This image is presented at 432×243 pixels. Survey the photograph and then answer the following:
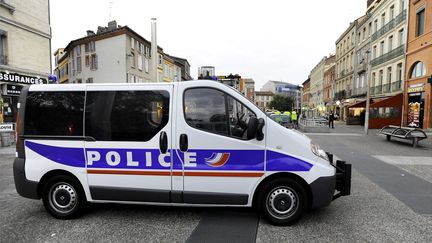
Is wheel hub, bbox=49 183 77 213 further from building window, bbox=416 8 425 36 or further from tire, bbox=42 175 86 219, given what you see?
building window, bbox=416 8 425 36

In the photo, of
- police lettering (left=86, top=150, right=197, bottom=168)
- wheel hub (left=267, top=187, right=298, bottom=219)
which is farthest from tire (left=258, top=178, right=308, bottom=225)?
police lettering (left=86, top=150, right=197, bottom=168)

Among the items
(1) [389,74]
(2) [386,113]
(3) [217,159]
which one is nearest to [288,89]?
(1) [389,74]

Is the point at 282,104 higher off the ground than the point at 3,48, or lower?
lower

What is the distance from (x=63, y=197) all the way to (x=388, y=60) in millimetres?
30510

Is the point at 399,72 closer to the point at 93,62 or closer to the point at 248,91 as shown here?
the point at 248,91

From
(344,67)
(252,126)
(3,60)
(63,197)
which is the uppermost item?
(344,67)

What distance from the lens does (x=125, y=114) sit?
3.88 meters

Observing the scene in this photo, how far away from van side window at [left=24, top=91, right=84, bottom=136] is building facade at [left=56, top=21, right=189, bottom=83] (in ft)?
72.0

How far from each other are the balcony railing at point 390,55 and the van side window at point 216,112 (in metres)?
25.8

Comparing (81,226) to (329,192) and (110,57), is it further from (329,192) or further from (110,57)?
(110,57)

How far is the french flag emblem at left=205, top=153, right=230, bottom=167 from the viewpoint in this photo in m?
3.69

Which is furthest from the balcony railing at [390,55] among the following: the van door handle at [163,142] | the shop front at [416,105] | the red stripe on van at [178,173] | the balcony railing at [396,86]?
the van door handle at [163,142]

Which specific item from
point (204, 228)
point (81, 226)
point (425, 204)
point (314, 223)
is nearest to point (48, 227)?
point (81, 226)

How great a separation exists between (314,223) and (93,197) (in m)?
3.23
